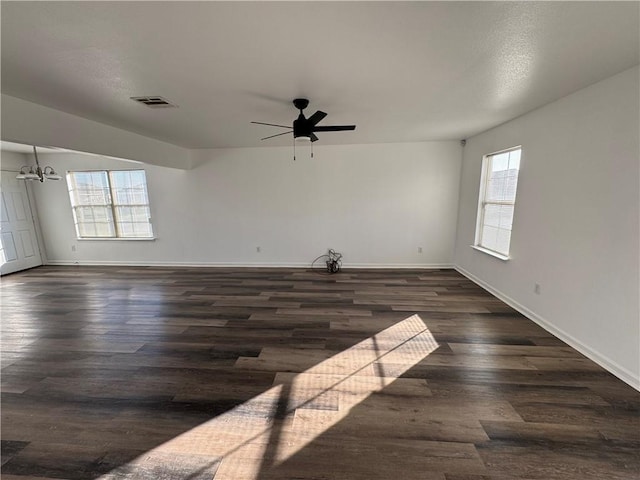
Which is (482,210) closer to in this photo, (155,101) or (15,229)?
(155,101)

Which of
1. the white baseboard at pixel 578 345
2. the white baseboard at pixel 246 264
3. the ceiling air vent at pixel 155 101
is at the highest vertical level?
the ceiling air vent at pixel 155 101

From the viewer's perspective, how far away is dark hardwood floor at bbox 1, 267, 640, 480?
1.53 metres

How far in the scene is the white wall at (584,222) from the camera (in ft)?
6.87

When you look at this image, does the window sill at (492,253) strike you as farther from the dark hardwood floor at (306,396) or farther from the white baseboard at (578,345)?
the dark hardwood floor at (306,396)

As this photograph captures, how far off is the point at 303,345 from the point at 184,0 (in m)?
2.74

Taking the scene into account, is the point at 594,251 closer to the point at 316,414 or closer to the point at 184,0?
the point at 316,414

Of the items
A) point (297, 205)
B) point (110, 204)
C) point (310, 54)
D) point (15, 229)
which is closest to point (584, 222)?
point (310, 54)

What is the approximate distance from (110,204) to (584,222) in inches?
316

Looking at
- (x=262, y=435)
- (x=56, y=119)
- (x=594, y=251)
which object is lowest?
(x=262, y=435)

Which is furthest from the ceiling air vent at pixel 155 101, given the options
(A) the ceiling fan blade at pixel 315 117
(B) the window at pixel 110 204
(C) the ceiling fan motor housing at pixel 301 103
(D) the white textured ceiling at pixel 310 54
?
(B) the window at pixel 110 204

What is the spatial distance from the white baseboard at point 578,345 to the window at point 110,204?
6.89m

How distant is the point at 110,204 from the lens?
5840mm

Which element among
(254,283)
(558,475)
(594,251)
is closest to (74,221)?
(254,283)

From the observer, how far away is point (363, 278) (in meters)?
4.82
